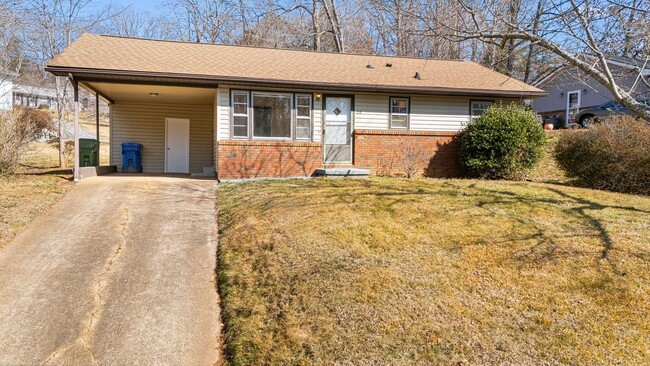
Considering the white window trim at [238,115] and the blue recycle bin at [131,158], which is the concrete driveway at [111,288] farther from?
the blue recycle bin at [131,158]

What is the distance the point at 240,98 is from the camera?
12.2m

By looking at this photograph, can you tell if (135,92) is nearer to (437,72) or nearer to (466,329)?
(437,72)

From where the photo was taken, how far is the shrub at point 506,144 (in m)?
11.9

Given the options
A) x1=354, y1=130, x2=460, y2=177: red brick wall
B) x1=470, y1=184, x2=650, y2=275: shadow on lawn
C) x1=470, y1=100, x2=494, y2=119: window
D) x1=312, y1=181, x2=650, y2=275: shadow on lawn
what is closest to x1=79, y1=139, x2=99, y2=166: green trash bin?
x1=354, y1=130, x2=460, y2=177: red brick wall

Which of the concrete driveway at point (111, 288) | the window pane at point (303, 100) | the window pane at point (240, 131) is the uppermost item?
the window pane at point (303, 100)

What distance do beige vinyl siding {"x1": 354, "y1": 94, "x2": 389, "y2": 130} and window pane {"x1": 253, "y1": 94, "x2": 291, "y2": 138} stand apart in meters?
2.07

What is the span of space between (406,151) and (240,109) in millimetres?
5012

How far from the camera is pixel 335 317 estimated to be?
13.8ft

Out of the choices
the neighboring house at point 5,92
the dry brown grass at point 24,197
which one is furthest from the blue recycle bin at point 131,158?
the neighboring house at point 5,92

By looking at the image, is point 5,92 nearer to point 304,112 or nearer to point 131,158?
point 131,158

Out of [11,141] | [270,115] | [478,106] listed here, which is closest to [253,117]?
[270,115]

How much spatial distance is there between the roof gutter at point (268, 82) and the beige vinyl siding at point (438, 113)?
0.54 metres

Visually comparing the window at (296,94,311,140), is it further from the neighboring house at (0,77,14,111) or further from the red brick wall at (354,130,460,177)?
the neighboring house at (0,77,14,111)

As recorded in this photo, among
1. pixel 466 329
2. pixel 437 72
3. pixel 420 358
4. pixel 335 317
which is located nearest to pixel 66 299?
pixel 335 317
